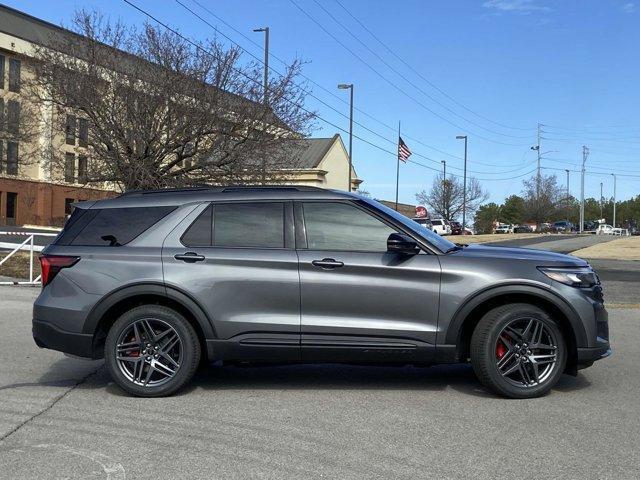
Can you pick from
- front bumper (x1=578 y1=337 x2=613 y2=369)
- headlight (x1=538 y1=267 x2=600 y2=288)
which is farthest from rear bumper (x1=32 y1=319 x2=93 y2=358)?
front bumper (x1=578 y1=337 x2=613 y2=369)

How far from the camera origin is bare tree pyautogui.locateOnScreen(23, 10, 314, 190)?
58.3ft

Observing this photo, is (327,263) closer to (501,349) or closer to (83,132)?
(501,349)

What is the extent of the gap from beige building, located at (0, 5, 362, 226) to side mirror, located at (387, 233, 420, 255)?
48.4 feet

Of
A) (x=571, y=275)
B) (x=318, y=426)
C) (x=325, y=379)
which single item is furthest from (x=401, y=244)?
(x=325, y=379)

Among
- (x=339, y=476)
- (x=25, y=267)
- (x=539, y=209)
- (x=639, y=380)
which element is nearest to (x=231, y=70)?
(x=25, y=267)

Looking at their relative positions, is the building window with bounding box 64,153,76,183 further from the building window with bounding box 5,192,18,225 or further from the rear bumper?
the building window with bounding box 5,192,18,225

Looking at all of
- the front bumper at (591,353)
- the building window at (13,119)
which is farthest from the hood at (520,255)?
the building window at (13,119)

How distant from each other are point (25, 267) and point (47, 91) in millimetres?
5412

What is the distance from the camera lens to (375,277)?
5371 mm

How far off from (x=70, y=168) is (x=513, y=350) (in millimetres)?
17385

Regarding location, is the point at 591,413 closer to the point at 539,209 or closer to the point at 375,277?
the point at 375,277

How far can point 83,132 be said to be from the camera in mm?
18781

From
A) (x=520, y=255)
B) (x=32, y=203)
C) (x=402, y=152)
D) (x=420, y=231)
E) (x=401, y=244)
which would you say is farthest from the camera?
(x=32, y=203)

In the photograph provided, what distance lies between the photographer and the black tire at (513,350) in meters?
5.35
